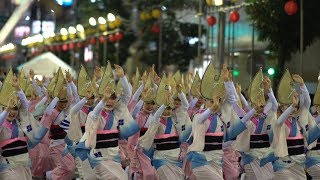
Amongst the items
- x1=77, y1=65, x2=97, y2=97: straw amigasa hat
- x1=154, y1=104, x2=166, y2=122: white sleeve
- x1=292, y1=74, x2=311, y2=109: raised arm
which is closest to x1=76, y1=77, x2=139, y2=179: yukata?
x1=154, y1=104, x2=166, y2=122: white sleeve

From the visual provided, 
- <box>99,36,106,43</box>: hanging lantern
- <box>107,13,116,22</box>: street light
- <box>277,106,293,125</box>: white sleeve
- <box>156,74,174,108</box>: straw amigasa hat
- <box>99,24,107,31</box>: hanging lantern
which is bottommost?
<box>99,36,106,43</box>: hanging lantern

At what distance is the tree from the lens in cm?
1898

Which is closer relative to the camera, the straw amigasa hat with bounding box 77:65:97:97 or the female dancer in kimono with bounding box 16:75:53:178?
the straw amigasa hat with bounding box 77:65:97:97

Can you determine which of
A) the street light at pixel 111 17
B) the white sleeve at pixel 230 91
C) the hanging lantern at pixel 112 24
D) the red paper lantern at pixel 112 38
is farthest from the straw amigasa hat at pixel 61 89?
the red paper lantern at pixel 112 38

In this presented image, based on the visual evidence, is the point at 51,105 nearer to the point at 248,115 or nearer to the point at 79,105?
the point at 79,105

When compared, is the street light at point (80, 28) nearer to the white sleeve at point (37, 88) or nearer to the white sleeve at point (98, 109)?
the white sleeve at point (37, 88)

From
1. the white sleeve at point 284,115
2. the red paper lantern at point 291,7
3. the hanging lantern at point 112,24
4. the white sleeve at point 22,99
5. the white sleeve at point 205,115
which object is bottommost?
the hanging lantern at point 112,24

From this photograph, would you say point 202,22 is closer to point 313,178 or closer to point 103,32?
point 103,32

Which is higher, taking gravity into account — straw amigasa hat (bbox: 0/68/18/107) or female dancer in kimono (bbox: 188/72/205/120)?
straw amigasa hat (bbox: 0/68/18/107)

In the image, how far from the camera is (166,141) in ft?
36.2

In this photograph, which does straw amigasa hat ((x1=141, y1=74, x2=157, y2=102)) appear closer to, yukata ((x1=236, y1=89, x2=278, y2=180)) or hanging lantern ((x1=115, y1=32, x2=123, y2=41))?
yukata ((x1=236, y1=89, x2=278, y2=180))

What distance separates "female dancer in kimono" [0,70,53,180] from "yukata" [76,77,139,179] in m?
0.76

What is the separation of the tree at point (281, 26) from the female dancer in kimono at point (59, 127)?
7.42 metres

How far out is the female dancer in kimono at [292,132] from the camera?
1096 cm
